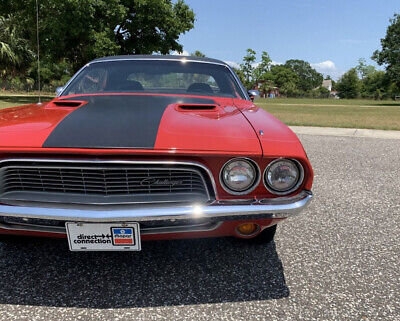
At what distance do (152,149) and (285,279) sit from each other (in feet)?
3.78

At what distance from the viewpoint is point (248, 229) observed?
1813mm

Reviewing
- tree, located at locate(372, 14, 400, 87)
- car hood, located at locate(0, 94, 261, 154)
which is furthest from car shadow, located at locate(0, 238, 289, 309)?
tree, located at locate(372, 14, 400, 87)

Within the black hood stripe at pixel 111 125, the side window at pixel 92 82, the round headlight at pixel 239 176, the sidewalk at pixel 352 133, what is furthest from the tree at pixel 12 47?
the round headlight at pixel 239 176

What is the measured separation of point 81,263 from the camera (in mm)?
2072

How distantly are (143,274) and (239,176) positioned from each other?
2.87ft

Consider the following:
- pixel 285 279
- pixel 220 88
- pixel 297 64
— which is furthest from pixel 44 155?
pixel 297 64

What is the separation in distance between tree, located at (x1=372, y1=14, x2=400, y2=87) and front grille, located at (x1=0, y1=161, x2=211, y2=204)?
32.5m

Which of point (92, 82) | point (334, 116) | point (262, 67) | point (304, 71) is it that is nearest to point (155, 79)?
point (92, 82)

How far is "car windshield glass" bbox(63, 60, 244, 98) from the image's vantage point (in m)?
2.83

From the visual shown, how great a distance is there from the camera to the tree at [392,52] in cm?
2842

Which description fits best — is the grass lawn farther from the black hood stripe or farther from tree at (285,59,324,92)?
tree at (285,59,324,92)

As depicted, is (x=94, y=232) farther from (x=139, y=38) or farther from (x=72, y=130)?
(x=139, y=38)

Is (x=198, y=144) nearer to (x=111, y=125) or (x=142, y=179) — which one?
(x=142, y=179)

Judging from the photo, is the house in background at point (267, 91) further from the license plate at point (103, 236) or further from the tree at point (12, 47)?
the license plate at point (103, 236)
